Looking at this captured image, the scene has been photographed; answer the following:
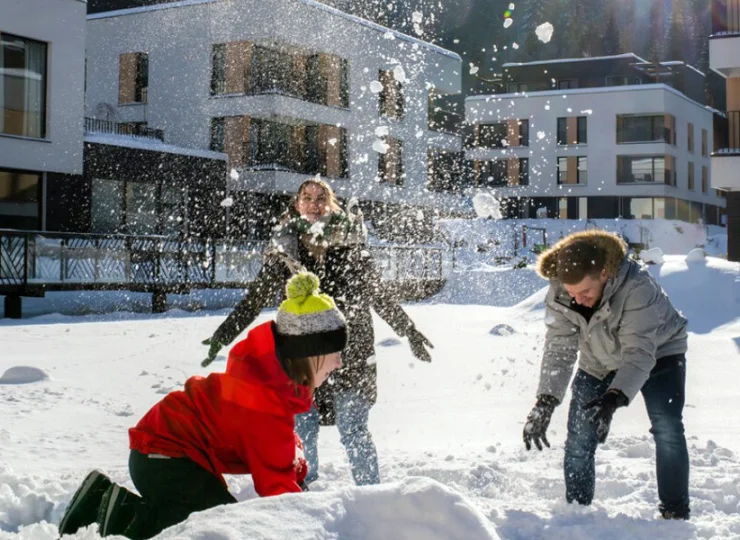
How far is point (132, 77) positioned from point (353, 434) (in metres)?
35.2

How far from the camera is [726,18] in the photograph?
24.8 m

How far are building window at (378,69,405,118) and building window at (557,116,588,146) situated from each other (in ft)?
53.6

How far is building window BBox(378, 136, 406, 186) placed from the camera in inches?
1617

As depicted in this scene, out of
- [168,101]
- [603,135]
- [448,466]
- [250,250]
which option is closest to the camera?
[448,466]

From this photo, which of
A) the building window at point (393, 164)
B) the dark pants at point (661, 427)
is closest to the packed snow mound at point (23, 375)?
the dark pants at point (661, 427)

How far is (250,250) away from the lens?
21.7 m

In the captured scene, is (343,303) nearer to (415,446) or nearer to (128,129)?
(415,446)

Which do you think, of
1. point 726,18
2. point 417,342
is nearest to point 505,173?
point 726,18

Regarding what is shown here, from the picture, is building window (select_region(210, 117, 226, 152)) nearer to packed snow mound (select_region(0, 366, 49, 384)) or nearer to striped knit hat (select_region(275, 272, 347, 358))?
packed snow mound (select_region(0, 366, 49, 384))

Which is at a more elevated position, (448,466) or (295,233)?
(295,233)

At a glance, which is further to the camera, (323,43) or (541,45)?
(541,45)

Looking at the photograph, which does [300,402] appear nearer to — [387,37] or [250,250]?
[250,250]

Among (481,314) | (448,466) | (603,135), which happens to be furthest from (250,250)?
(603,135)

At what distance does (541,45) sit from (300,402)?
7224 centimetres
